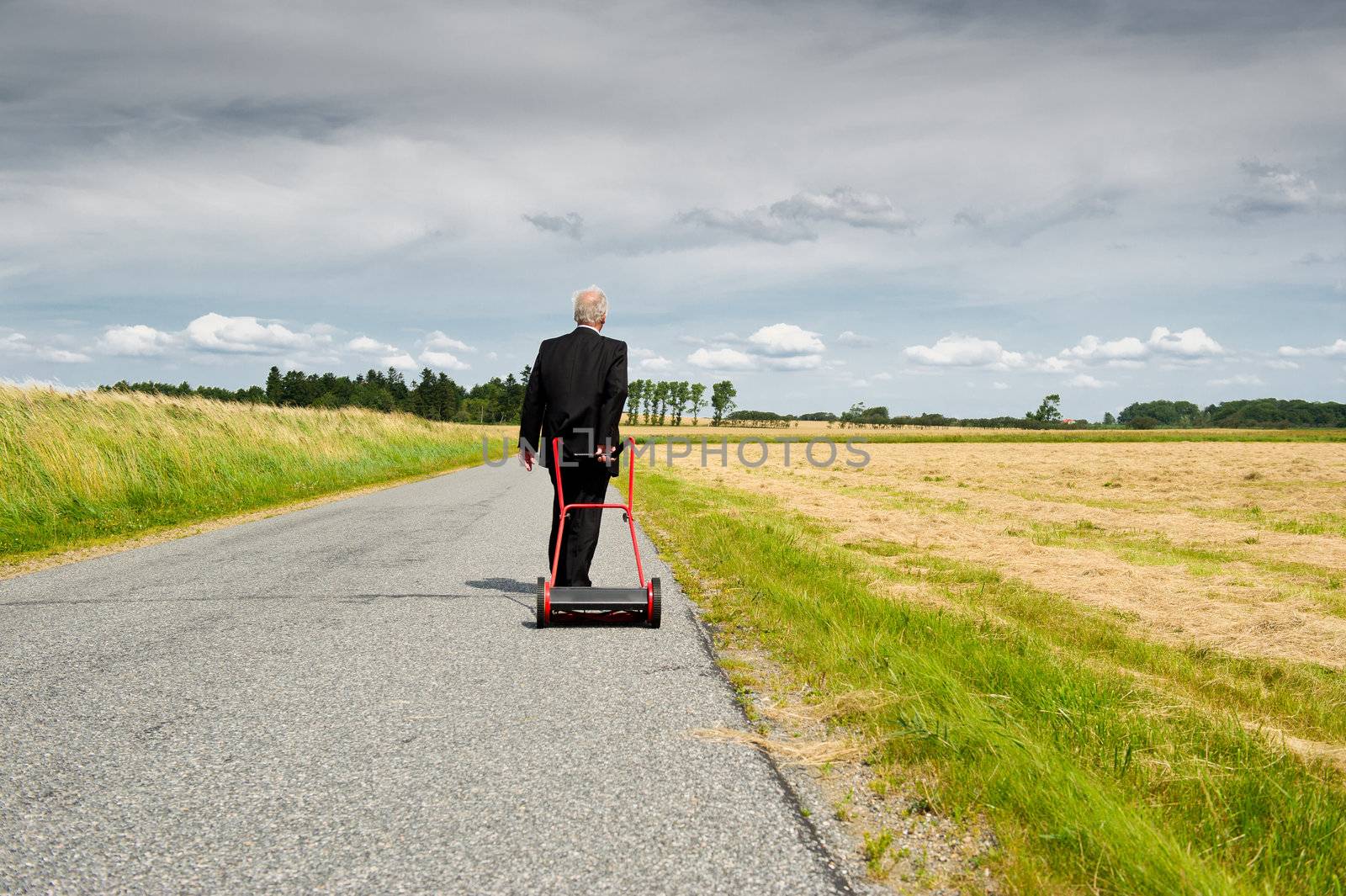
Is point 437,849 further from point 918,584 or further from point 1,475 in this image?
point 1,475

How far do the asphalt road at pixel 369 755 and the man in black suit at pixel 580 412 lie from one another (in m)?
0.86

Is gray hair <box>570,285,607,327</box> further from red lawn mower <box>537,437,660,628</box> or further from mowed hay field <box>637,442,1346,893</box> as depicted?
mowed hay field <box>637,442,1346,893</box>

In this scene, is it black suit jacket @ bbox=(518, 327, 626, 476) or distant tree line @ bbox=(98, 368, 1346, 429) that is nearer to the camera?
black suit jacket @ bbox=(518, 327, 626, 476)

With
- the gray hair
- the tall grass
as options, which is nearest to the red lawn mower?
the gray hair

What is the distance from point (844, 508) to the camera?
15.1 metres

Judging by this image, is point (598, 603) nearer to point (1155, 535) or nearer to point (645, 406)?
point (1155, 535)

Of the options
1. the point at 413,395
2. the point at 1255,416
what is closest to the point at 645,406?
the point at 413,395

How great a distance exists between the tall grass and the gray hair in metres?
7.72

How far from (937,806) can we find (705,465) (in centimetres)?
3006

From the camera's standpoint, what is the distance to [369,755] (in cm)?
335

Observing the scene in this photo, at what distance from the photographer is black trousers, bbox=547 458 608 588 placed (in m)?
6.34

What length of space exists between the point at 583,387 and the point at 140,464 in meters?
11.8

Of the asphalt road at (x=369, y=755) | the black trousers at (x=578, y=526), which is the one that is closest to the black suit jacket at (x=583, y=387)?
the black trousers at (x=578, y=526)

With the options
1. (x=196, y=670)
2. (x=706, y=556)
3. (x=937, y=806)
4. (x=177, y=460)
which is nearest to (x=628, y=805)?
(x=937, y=806)
